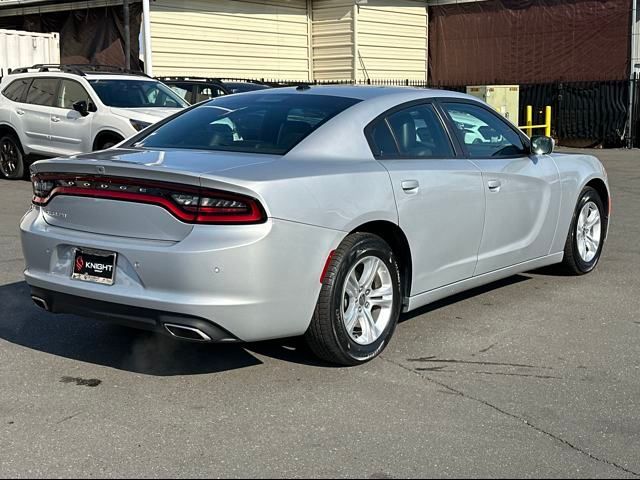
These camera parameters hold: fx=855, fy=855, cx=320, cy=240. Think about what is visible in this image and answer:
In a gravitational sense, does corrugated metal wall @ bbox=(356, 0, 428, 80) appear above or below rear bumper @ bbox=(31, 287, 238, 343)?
above

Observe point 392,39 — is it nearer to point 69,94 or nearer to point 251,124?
point 69,94

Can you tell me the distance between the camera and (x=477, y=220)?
5.50 metres

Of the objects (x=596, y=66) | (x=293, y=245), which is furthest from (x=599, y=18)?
(x=293, y=245)

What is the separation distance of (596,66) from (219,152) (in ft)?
77.7

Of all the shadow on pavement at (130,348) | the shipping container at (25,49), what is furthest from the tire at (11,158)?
the shadow on pavement at (130,348)

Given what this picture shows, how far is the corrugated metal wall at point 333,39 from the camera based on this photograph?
27.4 metres

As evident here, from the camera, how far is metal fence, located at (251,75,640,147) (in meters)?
22.5

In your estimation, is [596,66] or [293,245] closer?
[293,245]

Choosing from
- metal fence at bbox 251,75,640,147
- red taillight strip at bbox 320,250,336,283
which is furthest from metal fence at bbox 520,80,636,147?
red taillight strip at bbox 320,250,336,283

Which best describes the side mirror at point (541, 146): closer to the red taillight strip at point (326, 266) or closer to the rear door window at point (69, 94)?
the red taillight strip at point (326, 266)

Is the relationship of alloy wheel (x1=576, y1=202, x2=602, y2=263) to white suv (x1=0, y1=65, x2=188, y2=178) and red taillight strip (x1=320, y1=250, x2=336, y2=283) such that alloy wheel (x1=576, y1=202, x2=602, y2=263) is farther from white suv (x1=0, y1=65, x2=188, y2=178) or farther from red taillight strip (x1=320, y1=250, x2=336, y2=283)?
white suv (x1=0, y1=65, x2=188, y2=178)

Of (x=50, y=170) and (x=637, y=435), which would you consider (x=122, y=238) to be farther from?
(x=637, y=435)

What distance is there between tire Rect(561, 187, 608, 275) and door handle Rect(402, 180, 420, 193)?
7.17ft

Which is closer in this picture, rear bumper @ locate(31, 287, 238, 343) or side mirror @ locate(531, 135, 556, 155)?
rear bumper @ locate(31, 287, 238, 343)
